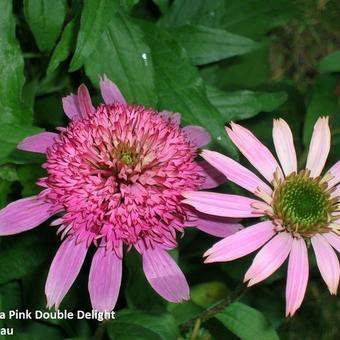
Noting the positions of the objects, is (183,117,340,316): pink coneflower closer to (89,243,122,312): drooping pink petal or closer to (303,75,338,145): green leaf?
(89,243,122,312): drooping pink petal

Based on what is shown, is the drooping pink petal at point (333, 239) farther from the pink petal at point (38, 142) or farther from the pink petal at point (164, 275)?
the pink petal at point (38, 142)

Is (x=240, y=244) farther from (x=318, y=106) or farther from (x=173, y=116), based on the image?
(x=318, y=106)

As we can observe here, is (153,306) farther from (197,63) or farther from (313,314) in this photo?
(313,314)

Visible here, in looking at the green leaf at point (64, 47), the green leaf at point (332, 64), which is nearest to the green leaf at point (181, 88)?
the green leaf at point (64, 47)

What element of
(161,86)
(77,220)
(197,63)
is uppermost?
(197,63)

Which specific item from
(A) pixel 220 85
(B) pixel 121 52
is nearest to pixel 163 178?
(B) pixel 121 52

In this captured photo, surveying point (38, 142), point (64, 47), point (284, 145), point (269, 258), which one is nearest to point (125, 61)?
point (64, 47)
